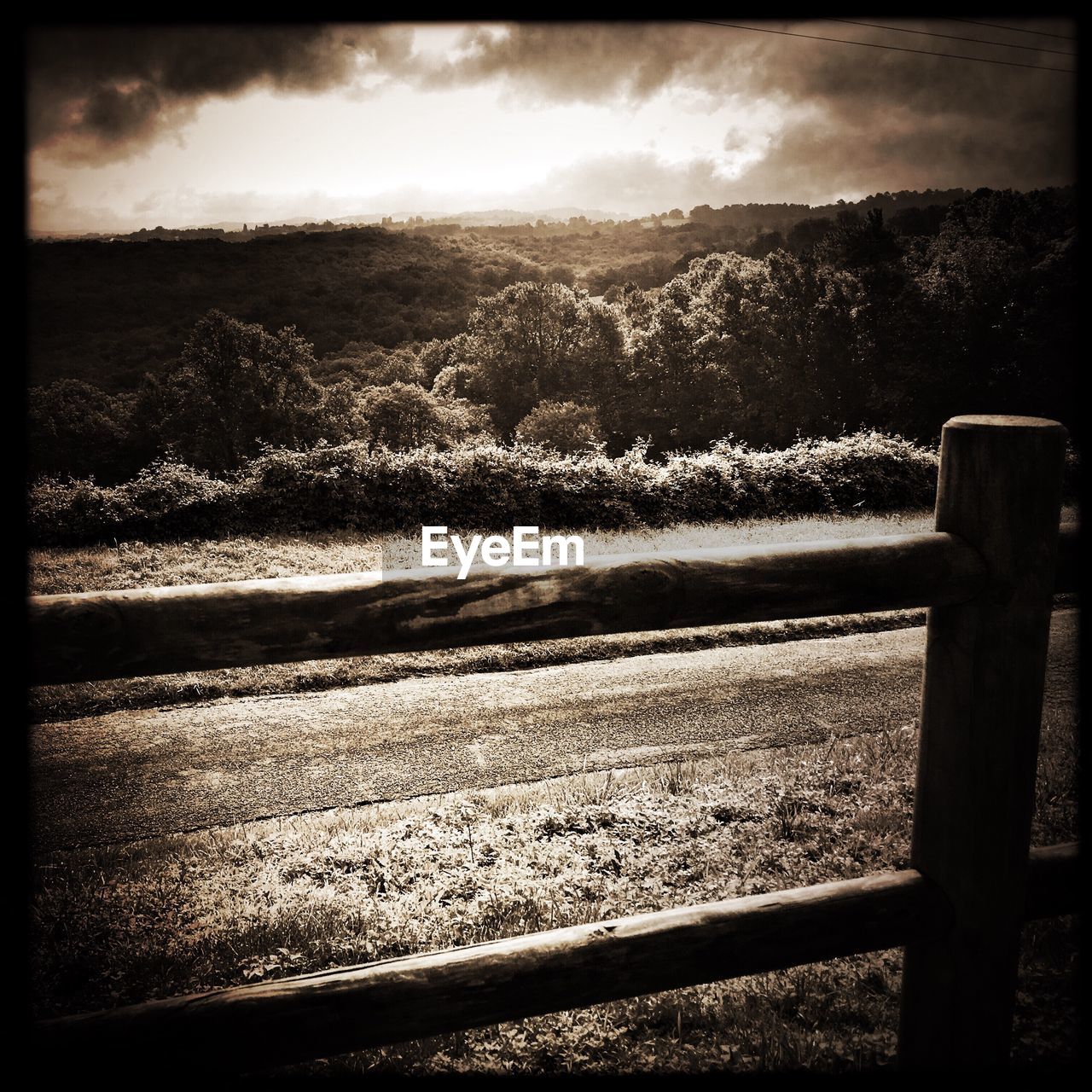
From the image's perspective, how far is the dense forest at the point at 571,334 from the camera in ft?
72.4

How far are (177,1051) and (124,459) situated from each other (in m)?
23.1

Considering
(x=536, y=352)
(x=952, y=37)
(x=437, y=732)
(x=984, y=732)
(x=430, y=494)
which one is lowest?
→ (x=437, y=732)

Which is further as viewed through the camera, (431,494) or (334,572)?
(431,494)

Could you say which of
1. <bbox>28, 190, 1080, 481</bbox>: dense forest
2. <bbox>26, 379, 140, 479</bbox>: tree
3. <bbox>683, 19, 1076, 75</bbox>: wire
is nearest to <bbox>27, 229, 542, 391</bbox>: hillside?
<bbox>28, 190, 1080, 481</bbox>: dense forest

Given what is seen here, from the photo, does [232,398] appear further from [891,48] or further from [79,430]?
[891,48]

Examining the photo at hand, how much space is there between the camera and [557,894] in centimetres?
293

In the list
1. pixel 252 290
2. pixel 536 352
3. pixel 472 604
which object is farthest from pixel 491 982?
pixel 252 290

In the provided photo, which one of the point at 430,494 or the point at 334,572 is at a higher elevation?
the point at 430,494

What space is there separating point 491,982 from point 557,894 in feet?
5.46

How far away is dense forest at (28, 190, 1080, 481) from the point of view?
22.1 m

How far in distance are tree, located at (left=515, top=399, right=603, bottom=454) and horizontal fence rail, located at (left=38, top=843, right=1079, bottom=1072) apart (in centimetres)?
2384

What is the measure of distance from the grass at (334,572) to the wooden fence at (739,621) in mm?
2050

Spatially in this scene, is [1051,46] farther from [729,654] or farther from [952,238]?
[729,654]

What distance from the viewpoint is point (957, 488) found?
160cm
